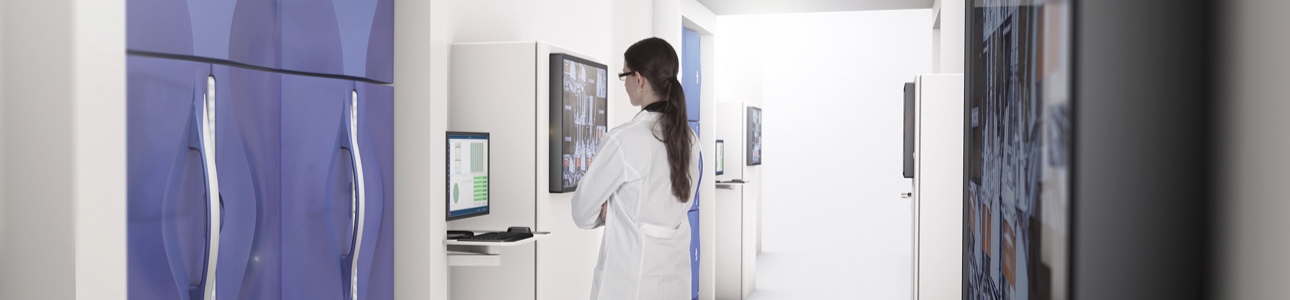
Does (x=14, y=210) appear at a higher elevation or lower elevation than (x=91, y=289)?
higher

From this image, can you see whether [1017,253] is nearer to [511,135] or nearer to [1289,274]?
[1289,274]

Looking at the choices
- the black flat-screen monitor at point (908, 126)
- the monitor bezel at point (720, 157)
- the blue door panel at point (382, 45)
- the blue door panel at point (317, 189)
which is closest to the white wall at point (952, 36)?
the black flat-screen monitor at point (908, 126)

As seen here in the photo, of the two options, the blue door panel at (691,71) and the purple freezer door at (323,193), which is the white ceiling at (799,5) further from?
the purple freezer door at (323,193)

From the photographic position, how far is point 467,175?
13.9 feet

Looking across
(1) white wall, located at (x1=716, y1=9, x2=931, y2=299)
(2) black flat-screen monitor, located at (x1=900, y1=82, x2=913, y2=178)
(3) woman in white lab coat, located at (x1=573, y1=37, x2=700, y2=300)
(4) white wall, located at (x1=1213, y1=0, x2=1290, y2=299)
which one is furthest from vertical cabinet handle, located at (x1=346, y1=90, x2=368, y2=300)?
(1) white wall, located at (x1=716, y1=9, x2=931, y2=299)

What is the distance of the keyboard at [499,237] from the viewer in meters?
4.16

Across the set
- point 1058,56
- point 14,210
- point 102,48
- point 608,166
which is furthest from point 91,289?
point 1058,56

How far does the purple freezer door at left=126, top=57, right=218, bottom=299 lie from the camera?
7.59ft

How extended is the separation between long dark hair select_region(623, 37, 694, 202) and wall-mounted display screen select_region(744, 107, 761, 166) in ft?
19.4

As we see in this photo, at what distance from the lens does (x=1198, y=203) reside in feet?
2.06

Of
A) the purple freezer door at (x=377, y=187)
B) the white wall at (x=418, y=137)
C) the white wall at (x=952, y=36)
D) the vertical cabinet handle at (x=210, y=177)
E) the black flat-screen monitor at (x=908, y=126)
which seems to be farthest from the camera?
the black flat-screen monitor at (x=908, y=126)

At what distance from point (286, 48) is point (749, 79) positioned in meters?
8.13

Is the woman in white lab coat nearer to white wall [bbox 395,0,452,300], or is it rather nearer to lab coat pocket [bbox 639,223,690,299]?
lab coat pocket [bbox 639,223,690,299]

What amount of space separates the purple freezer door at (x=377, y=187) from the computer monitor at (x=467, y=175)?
0.28 m
